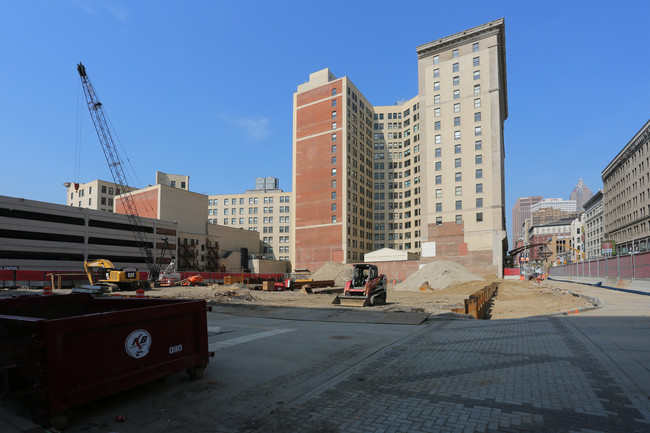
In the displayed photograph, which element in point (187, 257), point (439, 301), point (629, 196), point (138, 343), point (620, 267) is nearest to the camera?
point (138, 343)

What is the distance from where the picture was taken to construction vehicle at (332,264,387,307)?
69.3 feet

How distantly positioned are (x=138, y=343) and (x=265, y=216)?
4381 inches

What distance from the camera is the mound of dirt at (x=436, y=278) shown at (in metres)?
42.7

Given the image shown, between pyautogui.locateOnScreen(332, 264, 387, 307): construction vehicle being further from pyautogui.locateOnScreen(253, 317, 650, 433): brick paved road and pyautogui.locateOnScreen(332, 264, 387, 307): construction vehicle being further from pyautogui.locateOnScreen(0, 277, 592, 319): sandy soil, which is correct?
pyautogui.locateOnScreen(253, 317, 650, 433): brick paved road

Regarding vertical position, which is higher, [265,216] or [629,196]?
[629,196]

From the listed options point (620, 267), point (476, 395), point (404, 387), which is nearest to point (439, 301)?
→ point (620, 267)

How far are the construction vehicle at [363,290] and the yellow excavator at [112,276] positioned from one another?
80.7ft

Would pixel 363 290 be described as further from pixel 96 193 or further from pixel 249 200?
pixel 96 193

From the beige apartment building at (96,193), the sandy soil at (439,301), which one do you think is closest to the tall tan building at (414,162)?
the sandy soil at (439,301)

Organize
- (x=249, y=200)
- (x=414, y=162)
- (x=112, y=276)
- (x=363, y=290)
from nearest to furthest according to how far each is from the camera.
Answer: (x=363, y=290), (x=112, y=276), (x=414, y=162), (x=249, y=200)

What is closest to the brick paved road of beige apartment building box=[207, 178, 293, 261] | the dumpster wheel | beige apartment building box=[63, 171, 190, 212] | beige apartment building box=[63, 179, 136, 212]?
the dumpster wheel

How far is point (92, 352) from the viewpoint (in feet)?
16.0

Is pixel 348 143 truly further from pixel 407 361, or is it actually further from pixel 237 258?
pixel 407 361

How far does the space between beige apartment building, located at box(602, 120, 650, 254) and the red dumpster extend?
95.6m
